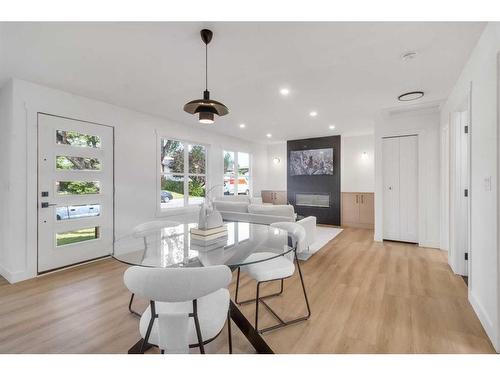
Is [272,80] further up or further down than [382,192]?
further up

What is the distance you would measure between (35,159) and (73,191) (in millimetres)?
572

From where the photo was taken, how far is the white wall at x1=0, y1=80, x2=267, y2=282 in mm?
2781

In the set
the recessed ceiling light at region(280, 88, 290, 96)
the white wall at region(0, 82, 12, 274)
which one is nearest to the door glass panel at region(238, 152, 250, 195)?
the recessed ceiling light at region(280, 88, 290, 96)

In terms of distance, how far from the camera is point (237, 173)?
663 cm

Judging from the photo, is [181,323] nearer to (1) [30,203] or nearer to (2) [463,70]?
(1) [30,203]

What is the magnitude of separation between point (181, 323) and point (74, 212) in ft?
10.1

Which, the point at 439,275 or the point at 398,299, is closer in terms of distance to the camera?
the point at 398,299

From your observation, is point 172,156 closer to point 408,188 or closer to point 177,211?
point 177,211

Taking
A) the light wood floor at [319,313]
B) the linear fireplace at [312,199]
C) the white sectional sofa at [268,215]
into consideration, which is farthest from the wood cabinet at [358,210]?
the white sectional sofa at [268,215]

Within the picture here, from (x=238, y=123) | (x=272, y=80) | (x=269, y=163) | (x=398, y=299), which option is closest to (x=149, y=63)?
(x=272, y=80)

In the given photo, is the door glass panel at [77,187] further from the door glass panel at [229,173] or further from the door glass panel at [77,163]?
the door glass panel at [229,173]

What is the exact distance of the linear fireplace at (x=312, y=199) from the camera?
6.52 m

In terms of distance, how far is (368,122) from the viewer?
16.0 feet

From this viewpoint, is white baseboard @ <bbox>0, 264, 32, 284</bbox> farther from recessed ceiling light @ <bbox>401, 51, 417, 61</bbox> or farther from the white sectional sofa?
recessed ceiling light @ <bbox>401, 51, 417, 61</bbox>
